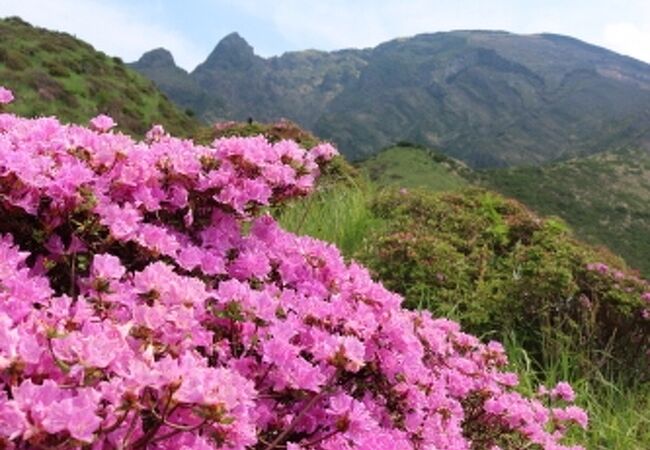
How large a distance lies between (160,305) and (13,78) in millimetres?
44067

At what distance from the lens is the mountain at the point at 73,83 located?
A: 42.2 meters

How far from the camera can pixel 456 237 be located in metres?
9.28

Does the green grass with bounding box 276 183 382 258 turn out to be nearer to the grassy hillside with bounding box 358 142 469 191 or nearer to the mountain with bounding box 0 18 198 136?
the grassy hillside with bounding box 358 142 469 191

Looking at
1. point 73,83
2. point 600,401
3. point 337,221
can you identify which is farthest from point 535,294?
point 73,83

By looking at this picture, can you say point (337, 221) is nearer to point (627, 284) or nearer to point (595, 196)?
point (627, 284)

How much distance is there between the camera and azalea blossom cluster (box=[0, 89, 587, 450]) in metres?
1.80

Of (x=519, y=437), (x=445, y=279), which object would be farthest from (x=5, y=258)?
(x=445, y=279)

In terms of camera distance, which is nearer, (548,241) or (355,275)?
(355,275)

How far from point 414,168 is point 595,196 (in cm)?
4297

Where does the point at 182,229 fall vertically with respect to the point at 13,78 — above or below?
below

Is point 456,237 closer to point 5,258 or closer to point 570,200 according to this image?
point 5,258

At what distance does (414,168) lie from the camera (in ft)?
124

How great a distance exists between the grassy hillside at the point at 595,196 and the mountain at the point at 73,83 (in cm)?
2622

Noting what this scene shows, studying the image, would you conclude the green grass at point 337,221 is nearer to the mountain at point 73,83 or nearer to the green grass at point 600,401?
the green grass at point 600,401
